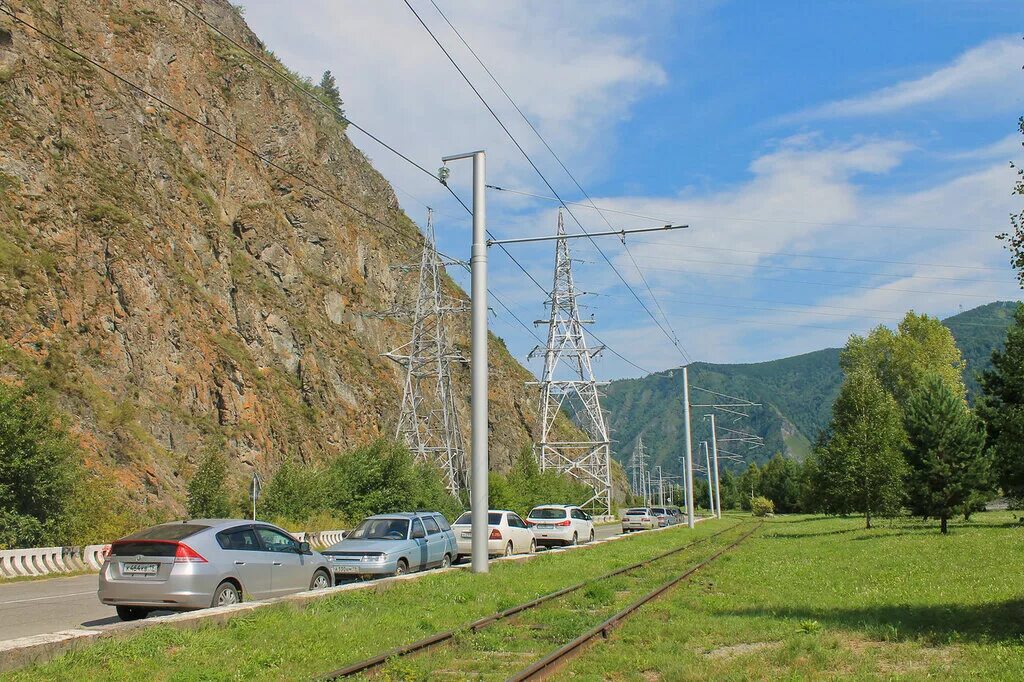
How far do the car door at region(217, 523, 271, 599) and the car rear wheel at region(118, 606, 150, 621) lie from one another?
58.5 inches

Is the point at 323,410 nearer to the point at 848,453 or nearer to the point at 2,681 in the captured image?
the point at 848,453

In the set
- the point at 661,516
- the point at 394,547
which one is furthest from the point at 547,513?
the point at 661,516

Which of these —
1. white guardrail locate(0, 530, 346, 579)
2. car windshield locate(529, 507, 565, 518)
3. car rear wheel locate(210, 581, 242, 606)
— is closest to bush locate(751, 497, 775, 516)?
car windshield locate(529, 507, 565, 518)

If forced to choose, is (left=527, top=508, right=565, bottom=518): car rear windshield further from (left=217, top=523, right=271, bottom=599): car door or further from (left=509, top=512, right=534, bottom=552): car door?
(left=217, top=523, right=271, bottom=599): car door

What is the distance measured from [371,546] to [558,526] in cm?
1571

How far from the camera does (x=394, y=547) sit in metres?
19.2

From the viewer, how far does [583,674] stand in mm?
8797

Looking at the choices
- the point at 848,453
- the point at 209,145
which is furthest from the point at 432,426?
the point at 848,453

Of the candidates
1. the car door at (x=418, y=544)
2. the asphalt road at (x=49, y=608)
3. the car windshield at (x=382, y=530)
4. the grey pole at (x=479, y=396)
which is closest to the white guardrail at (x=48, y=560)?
the asphalt road at (x=49, y=608)

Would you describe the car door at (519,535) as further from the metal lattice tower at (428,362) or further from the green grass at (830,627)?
the metal lattice tower at (428,362)

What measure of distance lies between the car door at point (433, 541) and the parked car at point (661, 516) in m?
36.6

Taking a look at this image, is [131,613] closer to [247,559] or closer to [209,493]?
[247,559]

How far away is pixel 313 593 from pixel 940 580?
455 inches

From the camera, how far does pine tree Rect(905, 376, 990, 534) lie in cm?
3625
